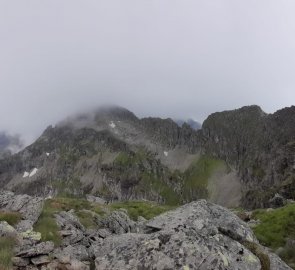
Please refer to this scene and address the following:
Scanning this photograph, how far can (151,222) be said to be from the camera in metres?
22.9

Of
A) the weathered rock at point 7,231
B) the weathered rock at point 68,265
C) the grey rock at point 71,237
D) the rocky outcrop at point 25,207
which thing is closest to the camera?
the weathered rock at point 68,265

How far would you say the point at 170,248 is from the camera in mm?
17734

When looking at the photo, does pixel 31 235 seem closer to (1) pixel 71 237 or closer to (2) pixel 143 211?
(1) pixel 71 237

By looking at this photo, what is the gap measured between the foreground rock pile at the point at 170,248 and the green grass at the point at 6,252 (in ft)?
1.05

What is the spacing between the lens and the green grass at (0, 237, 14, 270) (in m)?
18.8

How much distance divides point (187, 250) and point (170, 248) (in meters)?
0.70

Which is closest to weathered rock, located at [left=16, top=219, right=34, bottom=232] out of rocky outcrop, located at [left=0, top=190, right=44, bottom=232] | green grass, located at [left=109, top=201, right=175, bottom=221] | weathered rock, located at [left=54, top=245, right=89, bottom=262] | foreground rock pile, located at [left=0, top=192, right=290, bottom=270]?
rocky outcrop, located at [left=0, top=190, right=44, bottom=232]

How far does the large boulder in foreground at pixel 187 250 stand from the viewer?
Answer: 17.1 m

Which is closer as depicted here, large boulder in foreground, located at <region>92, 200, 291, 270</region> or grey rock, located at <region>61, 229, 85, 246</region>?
large boulder in foreground, located at <region>92, 200, 291, 270</region>

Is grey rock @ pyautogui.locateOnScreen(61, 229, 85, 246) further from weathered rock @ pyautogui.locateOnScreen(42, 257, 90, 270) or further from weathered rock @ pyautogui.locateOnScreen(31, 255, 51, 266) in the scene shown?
weathered rock @ pyautogui.locateOnScreen(42, 257, 90, 270)

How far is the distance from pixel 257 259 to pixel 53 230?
1371cm

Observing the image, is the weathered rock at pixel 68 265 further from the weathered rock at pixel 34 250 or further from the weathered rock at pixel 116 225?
the weathered rock at pixel 116 225

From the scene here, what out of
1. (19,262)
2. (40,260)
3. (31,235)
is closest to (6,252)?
(19,262)

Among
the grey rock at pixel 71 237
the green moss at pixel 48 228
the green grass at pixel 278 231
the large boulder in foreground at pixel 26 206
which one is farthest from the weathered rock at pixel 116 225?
the green grass at pixel 278 231
